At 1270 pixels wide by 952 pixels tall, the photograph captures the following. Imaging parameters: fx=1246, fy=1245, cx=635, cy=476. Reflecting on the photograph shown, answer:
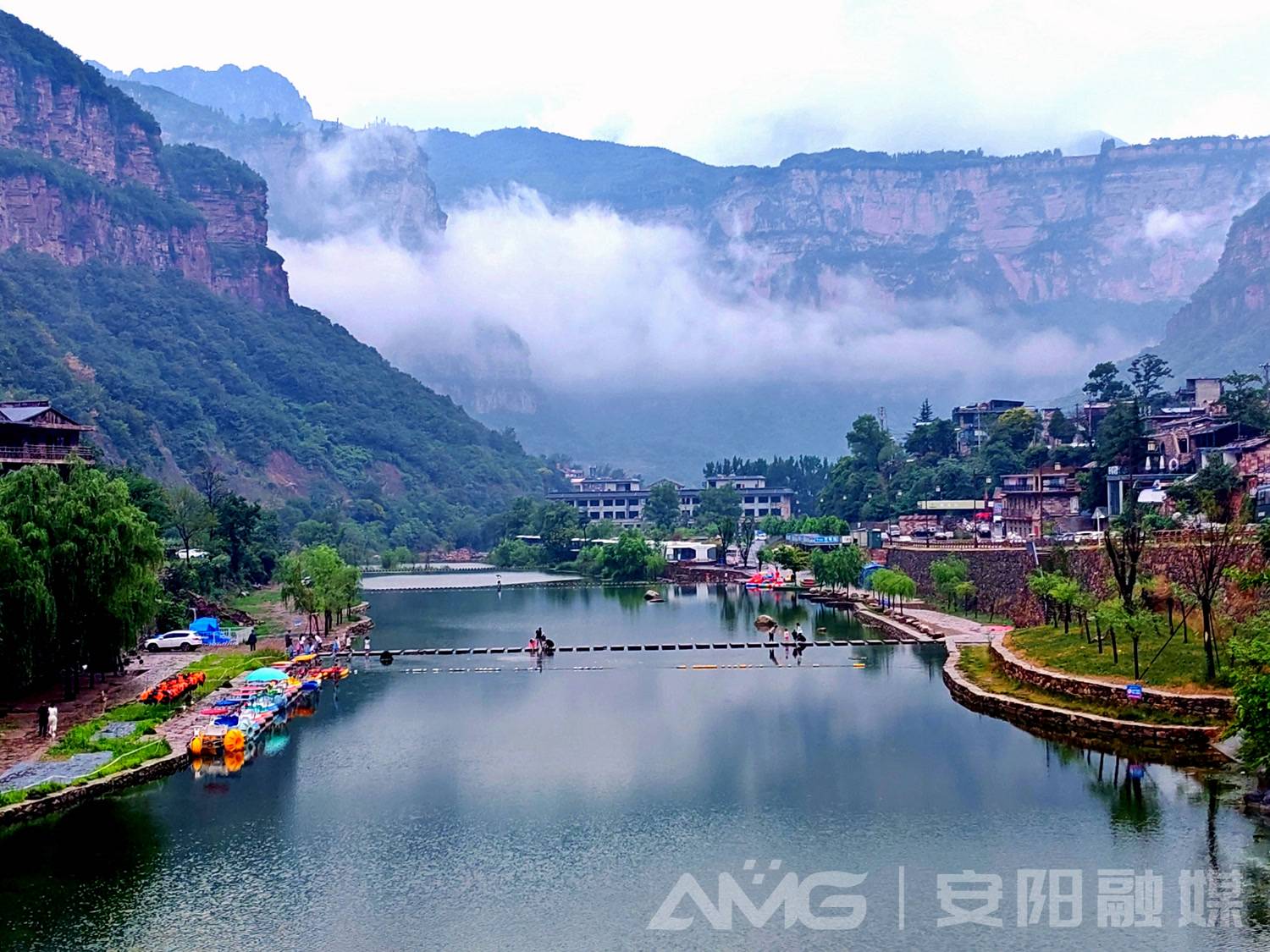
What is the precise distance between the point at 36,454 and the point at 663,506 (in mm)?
104317

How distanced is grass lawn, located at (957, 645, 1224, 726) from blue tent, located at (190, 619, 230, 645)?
32134 mm

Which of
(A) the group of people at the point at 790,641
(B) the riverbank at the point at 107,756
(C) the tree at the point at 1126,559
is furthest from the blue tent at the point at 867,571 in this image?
(B) the riverbank at the point at 107,756

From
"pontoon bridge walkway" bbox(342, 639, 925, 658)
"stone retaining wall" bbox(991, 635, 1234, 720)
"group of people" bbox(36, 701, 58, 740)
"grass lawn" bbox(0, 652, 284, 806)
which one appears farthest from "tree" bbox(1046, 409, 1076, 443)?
"group of people" bbox(36, 701, 58, 740)

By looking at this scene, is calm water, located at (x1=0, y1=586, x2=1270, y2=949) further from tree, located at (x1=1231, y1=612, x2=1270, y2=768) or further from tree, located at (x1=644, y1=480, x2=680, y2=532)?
tree, located at (x1=644, y1=480, x2=680, y2=532)

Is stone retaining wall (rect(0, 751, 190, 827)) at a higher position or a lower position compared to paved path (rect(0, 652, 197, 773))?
lower

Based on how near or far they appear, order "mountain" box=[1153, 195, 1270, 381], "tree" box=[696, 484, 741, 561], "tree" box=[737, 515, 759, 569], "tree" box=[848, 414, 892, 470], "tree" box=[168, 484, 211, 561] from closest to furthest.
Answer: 1. "tree" box=[168, 484, 211, 561]
2. "tree" box=[737, 515, 759, 569]
3. "tree" box=[848, 414, 892, 470]
4. "tree" box=[696, 484, 741, 561]
5. "mountain" box=[1153, 195, 1270, 381]

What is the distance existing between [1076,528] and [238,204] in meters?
154

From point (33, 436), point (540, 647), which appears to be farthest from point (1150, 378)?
point (33, 436)

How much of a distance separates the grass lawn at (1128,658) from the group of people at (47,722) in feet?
97.7

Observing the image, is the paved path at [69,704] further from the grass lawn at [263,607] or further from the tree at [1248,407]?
the tree at [1248,407]

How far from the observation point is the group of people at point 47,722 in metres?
33.8

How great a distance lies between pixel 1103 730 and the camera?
34.6 metres

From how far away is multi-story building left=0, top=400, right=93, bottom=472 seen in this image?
164 feet

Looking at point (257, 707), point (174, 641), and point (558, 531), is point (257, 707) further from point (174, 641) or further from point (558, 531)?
point (558, 531)
